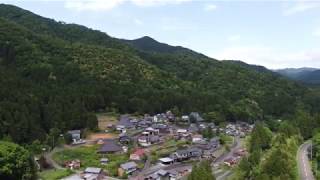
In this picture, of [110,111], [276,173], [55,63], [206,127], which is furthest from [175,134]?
[55,63]

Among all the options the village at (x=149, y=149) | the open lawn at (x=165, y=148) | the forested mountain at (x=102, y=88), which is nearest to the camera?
the village at (x=149, y=149)

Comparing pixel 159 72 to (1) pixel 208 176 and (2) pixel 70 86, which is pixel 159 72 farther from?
(1) pixel 208 176

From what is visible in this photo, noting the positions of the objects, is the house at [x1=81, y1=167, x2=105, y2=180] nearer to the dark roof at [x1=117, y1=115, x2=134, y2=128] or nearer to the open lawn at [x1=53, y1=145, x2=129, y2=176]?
the open lawn at [x1=53, y1=145, x2=129, y2=176]

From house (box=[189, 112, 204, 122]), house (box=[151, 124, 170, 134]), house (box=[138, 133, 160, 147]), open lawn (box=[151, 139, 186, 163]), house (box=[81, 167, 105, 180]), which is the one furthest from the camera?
house (box=[189, 112, 204, 122])

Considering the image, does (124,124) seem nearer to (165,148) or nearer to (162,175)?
(165,148)

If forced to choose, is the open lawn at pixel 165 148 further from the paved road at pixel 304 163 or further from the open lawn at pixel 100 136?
the paved road at pixel 304 163

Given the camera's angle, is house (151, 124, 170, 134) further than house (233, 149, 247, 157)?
Yes

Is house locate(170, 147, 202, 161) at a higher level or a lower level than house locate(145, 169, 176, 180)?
higher

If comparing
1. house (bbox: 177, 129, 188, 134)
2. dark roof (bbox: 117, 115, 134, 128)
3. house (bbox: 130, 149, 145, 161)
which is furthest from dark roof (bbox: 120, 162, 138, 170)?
dark roof (bbox: 117, 115, 134, 128)

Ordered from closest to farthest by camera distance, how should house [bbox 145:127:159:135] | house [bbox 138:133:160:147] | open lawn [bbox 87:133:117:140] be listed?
house [bbox 138:133:160:147] < open lawn [bbox 87:133:117:140] < house [bbox 145:127:159:135]

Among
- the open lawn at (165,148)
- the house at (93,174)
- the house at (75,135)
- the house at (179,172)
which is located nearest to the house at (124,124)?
the house at (75,135)
